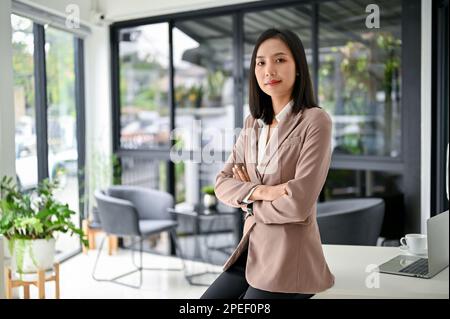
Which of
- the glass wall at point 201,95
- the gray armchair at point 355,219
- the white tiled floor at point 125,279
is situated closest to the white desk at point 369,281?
the gray armchair at point 355,219

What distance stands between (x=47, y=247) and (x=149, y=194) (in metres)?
1.61

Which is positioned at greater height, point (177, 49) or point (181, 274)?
point (177, 49)

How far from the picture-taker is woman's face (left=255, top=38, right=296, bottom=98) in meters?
1.31

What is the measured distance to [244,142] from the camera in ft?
4.60

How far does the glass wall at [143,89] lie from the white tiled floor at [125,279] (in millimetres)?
908

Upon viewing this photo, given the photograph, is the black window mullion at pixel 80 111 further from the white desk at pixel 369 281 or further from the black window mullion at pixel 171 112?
the white desk at pixel 369 281

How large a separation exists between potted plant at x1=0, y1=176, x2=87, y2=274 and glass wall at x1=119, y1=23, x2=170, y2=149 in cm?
182

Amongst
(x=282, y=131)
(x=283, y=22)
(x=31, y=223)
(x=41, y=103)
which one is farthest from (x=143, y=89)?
(x=282, y=131)

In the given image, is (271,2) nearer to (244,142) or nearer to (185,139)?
Answer: (185,139)

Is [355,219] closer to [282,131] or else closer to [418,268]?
[418,268]

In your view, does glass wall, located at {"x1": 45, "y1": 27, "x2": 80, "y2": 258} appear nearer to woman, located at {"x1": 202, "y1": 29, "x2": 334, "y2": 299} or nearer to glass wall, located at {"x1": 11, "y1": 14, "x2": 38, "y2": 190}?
glass wall, located at {"x1": 11, "y1": 14, "x2": 38, "y2": 190}

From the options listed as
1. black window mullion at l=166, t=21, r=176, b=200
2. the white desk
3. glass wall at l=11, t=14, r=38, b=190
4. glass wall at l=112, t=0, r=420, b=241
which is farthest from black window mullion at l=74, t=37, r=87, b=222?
the white desk

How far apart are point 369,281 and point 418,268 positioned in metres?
0.15
